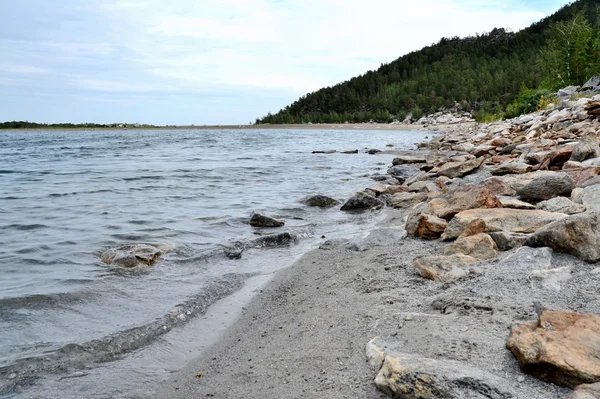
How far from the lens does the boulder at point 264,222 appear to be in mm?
6836

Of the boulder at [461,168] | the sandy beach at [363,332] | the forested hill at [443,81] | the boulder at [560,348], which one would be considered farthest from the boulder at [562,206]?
the forested hill at [443,81]

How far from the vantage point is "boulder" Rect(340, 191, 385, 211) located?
7.83m

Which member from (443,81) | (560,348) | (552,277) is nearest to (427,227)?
(552,277)

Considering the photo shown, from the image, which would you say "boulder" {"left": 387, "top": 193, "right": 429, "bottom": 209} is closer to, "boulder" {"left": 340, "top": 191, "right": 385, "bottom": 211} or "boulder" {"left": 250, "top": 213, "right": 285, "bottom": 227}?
"boulder" {"left": 340, "top": 191, "right": 385, "bottom": 211}

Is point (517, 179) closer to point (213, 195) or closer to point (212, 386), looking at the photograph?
point (212, 386)

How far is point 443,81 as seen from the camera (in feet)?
298

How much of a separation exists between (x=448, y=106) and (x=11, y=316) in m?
84.3

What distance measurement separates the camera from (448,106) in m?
81.1

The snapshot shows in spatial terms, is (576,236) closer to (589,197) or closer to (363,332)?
(589,197)

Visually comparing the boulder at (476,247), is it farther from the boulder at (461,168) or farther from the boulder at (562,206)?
the boulder at (461,168)

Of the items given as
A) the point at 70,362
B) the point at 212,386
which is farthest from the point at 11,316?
the point at 212,386

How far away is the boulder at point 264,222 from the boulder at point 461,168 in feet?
12.0

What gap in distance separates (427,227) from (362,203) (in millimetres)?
3393

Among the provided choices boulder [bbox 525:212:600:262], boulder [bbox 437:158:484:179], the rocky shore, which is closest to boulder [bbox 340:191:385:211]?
boulder [bbox 437:158:484:179]
